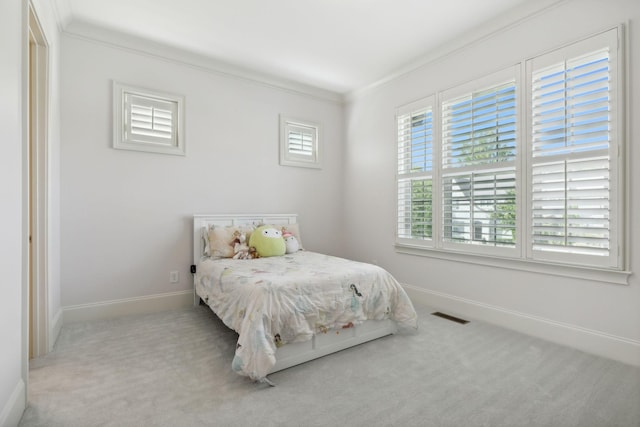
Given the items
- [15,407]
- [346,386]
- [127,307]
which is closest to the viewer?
[15,407]

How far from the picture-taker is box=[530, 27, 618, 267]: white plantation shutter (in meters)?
2.31

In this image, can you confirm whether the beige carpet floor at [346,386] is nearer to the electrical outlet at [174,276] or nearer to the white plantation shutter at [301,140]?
the electrical outlet at [174,276]

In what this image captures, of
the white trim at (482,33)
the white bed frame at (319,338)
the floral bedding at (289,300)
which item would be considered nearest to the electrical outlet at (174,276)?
the white bed frame at (319,338)

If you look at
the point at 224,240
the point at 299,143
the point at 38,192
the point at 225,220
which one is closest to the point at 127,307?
the point at 224,240

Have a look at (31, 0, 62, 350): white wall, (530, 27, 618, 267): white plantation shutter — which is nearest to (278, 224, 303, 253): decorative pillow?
(31, 0, 62, 350): white wall

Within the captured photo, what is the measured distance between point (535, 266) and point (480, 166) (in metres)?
1.01

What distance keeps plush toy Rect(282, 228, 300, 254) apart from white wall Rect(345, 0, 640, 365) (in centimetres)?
119

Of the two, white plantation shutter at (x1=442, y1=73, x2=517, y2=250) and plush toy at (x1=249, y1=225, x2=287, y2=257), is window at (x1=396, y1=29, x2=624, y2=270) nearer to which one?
white plantation shutter at (x1=442, y1=73, x2=517, y2=250)

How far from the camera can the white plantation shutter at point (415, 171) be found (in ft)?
11.8

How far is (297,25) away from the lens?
3016 millimetres

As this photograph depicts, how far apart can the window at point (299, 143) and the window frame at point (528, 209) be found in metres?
1.31

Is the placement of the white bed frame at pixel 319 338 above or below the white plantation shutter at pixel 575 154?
below

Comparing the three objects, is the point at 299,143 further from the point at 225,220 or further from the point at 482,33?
the point at 482,33

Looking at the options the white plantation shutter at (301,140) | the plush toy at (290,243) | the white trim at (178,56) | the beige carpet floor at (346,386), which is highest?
the white trim at (178,56)
